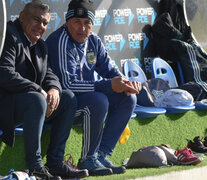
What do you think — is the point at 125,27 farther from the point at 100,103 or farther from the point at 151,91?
the point at 100,103

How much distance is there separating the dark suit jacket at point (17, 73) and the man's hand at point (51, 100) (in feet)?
0.26

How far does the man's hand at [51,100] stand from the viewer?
4.01 meters

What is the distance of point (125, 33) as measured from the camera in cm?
727

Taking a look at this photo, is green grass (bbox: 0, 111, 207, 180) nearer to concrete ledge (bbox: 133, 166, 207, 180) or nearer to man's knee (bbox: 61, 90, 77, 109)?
concrete ledge (bbox: 133, 166, 207, 180)

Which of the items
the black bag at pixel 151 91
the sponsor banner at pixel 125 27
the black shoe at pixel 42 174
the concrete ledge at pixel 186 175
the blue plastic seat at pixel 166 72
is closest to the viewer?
the black shoe at pixel 42 174

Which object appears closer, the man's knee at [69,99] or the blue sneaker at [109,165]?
the man's knee at [69,99]

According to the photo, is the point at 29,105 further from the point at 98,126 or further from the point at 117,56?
the point at 117,56

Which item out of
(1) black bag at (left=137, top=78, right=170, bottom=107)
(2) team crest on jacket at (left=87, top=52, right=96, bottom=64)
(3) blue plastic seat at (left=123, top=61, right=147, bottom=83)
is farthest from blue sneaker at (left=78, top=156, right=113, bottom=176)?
(3) blue plastic seat at (left=123, top=61, right=147, bottom=83)

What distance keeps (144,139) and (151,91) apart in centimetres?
99

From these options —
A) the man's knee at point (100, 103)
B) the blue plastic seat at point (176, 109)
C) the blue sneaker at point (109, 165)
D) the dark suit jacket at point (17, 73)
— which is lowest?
the blue sneaker at point (109, 165)

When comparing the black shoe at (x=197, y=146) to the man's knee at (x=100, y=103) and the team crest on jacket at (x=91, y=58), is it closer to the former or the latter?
the team crest on jacket at (x=91, y=58)

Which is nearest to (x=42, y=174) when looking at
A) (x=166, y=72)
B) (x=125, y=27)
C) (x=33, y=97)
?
(x=33, y=97)

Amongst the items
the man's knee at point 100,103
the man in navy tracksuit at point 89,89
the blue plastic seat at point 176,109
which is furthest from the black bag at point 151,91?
the man's knee at point 100,103

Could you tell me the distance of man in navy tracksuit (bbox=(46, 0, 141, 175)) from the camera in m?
4.27
